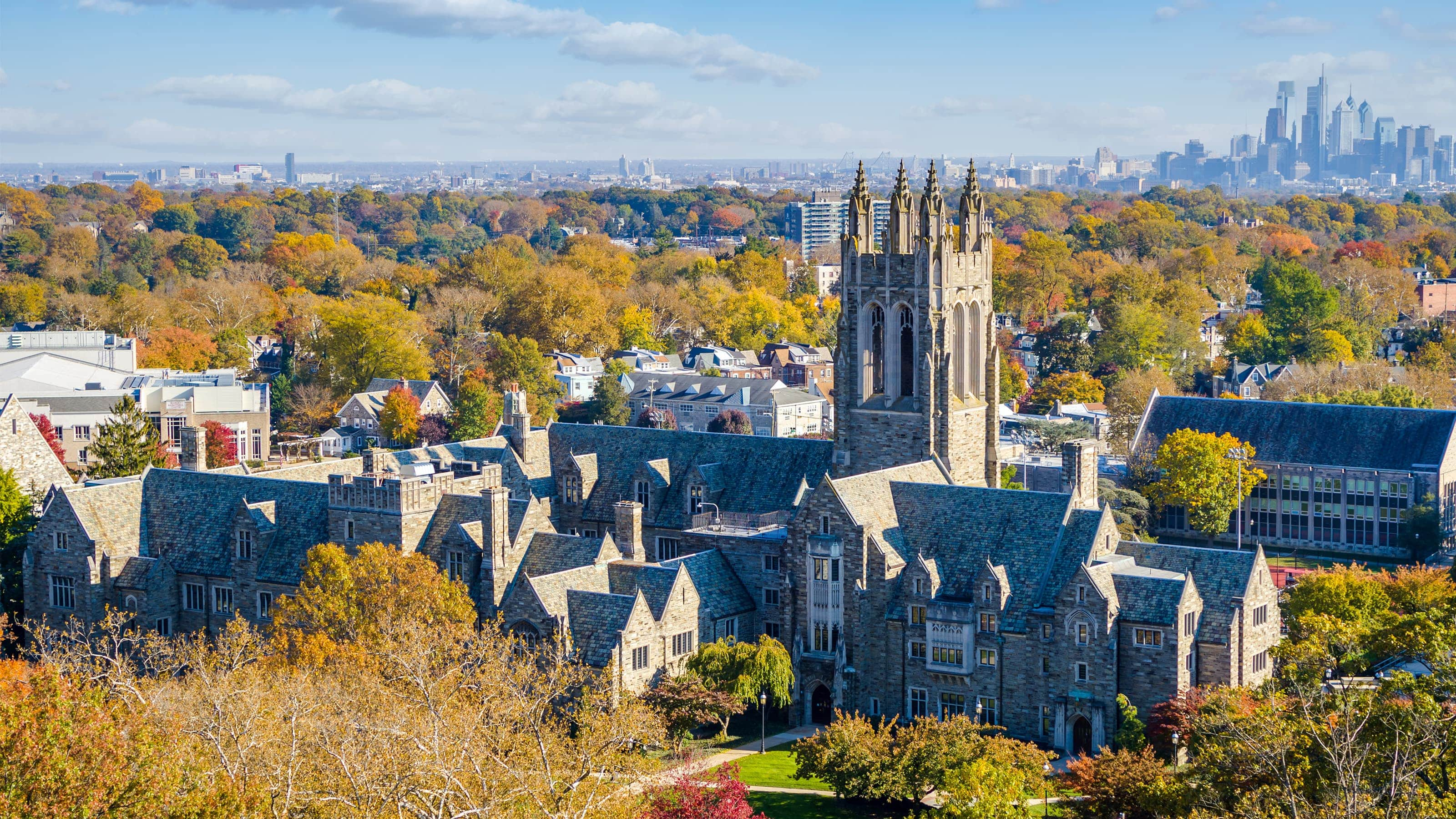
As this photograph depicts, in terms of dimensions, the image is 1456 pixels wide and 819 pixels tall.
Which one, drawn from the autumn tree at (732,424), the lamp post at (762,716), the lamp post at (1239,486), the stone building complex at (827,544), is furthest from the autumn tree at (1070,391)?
the lamp post at (762,716)

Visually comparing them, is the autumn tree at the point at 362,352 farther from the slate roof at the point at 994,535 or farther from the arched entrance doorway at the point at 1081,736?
the arched entrance doorway at the point at 1081,736

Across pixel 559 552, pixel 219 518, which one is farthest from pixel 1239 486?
pixel 219 518

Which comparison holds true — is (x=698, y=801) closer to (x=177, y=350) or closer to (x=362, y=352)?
(x=362, y=352)

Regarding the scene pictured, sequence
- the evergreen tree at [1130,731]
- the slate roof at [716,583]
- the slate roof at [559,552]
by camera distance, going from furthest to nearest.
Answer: the slate roof at [716,583] → the slate roof at [559,552] → the evergreen tree at [1130,731]

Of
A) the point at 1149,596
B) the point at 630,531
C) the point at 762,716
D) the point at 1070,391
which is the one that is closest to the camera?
the point at 1149,596

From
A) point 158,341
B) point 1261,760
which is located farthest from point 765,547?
point 158,341

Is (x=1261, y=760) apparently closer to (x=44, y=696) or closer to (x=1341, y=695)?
(x=1341, y=695)
